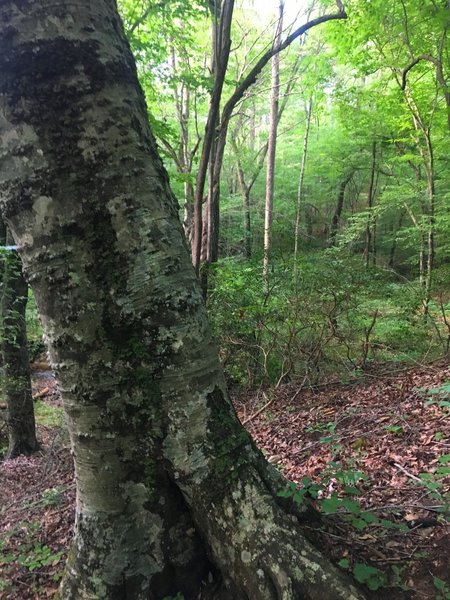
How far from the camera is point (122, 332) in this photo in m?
1.72

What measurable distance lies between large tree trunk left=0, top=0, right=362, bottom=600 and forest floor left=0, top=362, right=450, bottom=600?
0.35 m

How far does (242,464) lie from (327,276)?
4.60 meters

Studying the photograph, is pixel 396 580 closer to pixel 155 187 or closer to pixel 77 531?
pixel 77 531

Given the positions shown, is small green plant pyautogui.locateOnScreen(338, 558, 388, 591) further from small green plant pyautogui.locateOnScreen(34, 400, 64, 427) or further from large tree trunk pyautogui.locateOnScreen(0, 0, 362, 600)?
small green plant pyautogui.locateOnScreen(34, 400, 64, 427)

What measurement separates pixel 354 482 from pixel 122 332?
1.78 metres

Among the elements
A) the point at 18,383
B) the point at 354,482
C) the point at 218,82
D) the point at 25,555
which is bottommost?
the point at 18,383

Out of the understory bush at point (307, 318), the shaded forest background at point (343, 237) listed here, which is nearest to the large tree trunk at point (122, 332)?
the shaded forest background at point (343, 237)

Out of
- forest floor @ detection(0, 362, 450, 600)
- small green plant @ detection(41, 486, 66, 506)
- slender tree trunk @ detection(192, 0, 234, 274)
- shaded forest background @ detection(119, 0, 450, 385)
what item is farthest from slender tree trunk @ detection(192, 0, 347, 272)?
small green plant @ detection(41, 486, 66, 506)

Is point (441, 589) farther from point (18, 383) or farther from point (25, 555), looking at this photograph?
point (18, 383)

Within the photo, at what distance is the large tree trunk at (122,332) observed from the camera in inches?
64.4

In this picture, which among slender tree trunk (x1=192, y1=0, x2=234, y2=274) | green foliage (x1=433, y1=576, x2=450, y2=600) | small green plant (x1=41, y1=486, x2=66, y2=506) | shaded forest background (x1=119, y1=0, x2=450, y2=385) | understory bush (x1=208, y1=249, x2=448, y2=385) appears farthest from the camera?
shaded forest background (x1=119, y1=0, x2=450, y2=385)

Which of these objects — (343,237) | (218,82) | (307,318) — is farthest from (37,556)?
(343,237)

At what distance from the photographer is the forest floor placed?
1856 millimetres

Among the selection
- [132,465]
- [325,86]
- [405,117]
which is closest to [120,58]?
[132,465]
